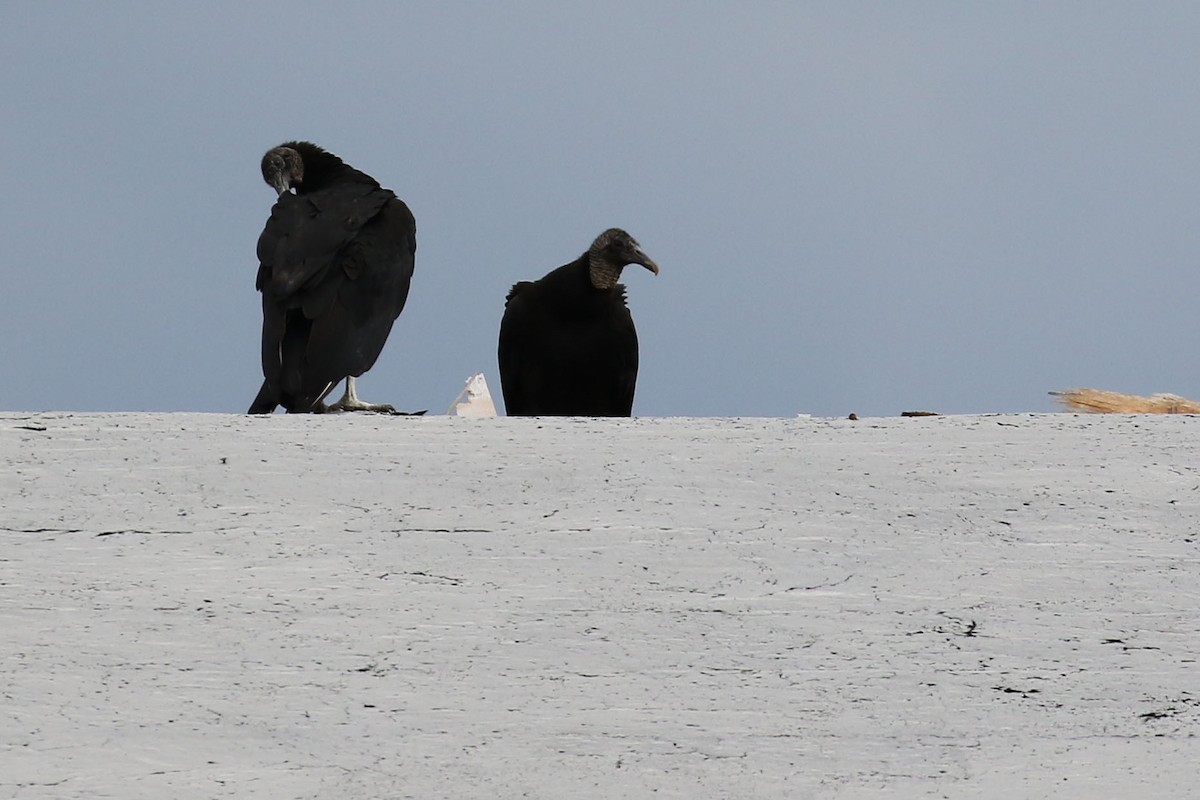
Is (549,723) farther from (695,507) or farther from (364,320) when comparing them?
(364,320)

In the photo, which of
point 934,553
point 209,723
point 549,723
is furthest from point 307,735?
point 934,553

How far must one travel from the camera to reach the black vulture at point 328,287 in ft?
14.9

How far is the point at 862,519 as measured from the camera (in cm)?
199

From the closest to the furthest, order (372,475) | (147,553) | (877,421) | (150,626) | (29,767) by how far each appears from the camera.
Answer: (29,767), (150,626), (147,553), (372,475), (877,421)

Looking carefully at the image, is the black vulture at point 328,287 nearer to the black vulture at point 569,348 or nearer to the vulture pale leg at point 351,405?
the vulture pale leg at point 351,405

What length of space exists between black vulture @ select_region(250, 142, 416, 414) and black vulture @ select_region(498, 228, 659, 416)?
80 cm

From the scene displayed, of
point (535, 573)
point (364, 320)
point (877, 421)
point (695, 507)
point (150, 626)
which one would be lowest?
point (150, 626)

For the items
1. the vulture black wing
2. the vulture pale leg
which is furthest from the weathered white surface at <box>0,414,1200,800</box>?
the vulture black wing

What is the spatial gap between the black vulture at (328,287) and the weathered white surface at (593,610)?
2277 mm

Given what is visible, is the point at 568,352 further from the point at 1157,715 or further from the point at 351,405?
the point at 1157,715

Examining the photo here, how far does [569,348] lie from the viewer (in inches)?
220

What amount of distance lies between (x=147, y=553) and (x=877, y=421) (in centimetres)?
115

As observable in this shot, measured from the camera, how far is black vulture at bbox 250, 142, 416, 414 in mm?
4543

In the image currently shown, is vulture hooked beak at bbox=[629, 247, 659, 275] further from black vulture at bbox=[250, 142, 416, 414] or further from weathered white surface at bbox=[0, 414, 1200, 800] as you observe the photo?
weathered white surface at bbox=[0, 414, 1200, 800]
